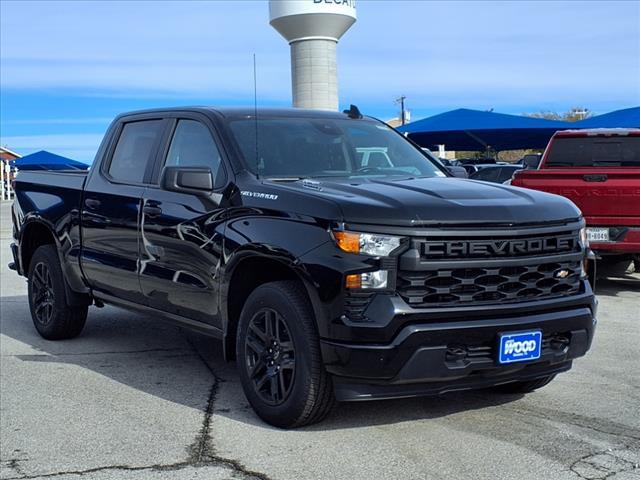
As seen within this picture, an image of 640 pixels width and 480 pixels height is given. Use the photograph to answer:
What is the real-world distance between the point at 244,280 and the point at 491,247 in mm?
1537

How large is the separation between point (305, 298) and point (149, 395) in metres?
1.66

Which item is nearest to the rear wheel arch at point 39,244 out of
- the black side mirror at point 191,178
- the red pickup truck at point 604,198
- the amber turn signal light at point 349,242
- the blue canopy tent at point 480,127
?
the black side mirror at point 191,178

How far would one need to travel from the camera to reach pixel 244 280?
5.03 metres

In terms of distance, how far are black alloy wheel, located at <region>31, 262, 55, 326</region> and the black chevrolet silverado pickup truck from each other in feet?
4.66

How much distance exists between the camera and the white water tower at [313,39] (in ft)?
114

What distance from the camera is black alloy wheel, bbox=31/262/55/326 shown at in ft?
23.8

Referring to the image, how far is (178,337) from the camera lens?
294 inches

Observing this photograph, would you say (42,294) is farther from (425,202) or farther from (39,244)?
(425,202)

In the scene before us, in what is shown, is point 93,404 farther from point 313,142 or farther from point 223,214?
point 313,142

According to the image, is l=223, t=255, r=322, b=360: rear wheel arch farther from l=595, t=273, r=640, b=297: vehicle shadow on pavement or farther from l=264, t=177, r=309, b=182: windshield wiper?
l=595, t=273, r=640, b=297: vehicle shadow on pavement

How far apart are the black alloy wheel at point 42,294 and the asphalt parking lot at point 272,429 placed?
2.08 feet

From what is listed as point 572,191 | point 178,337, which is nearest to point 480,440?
point 178,337

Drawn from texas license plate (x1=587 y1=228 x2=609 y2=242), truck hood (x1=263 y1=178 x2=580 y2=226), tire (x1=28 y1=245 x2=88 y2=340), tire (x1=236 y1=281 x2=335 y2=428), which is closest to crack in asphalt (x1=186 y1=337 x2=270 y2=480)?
tire (x1=236 y1=281 x2=335 y2=428)

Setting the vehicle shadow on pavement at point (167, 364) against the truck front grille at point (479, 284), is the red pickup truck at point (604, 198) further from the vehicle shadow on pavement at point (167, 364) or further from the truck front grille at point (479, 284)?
the truck front grille at point (479, 284)
